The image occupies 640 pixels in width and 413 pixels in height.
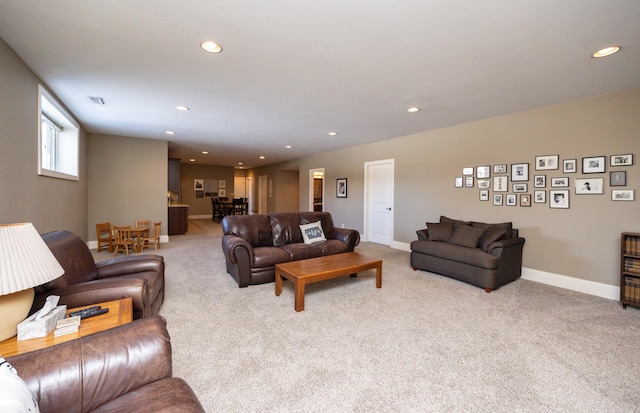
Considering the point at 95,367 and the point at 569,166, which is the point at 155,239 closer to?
the point at 95,367

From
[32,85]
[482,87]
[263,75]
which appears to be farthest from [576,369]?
[32,85]

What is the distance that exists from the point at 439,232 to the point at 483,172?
124 centimetres

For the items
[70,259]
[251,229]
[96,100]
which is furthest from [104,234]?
[70,259]

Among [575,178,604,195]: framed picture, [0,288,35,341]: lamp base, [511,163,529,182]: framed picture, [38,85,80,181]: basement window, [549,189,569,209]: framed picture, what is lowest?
A: [0,288,35,341]: lamp base

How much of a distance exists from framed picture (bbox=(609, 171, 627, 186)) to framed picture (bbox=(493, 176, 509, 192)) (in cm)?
110

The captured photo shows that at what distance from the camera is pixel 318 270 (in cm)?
303

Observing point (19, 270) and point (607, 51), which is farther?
point (607, 51)

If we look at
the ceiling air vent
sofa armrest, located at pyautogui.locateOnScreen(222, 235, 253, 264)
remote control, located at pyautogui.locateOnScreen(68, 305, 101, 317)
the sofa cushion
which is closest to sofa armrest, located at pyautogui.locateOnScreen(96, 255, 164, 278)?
sofa armrest, located at pyautogui.locateOnScreen(222, 235, 253, 264)

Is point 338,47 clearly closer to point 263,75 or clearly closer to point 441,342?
point 263,75

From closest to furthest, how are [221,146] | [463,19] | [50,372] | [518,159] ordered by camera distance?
[50,372] < [463,19] < [518,159] < [221,146]

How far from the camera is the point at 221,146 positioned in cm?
711

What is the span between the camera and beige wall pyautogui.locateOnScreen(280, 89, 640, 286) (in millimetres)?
3221

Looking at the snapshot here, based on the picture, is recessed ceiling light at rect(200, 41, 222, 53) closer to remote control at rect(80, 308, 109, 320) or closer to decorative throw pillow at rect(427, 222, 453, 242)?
remote control at rect(80, 308, 109, 320)

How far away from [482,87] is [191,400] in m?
3.73
